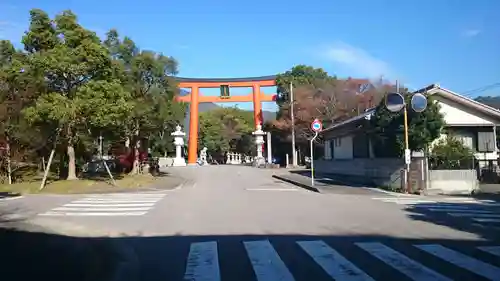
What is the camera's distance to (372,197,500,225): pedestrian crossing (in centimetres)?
1467

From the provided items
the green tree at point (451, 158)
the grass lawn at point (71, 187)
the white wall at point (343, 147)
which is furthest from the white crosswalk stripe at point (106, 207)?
the white wall at point (343, 147)

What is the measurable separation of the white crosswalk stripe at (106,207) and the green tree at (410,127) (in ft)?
39.2

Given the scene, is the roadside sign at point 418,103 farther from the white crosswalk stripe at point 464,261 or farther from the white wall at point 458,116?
the white crosswalk stripe at point 464,261

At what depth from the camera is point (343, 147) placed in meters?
39.2

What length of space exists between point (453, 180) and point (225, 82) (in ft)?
180

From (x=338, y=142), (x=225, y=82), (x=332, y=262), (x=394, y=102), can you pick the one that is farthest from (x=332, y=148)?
(x=225, y=82)

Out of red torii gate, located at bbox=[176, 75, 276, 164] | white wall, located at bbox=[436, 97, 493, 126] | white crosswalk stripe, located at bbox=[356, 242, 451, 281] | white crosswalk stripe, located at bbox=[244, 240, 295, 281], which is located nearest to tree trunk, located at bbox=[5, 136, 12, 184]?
white wall, located at bbox=[436, 97, 493, 126]

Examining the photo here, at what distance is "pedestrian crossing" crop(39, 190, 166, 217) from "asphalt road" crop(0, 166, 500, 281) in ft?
0.24

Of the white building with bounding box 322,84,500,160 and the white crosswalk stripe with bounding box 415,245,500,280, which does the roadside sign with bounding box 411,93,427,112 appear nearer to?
the white building with bounding box 322,84,500,160

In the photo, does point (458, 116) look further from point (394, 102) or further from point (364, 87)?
point (364, 87)

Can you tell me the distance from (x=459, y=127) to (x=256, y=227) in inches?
766

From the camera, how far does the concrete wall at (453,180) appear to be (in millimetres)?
23562

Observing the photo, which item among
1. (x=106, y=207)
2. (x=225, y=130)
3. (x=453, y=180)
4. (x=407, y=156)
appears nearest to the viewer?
(x=106, y=207)

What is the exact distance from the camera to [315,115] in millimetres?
58250
